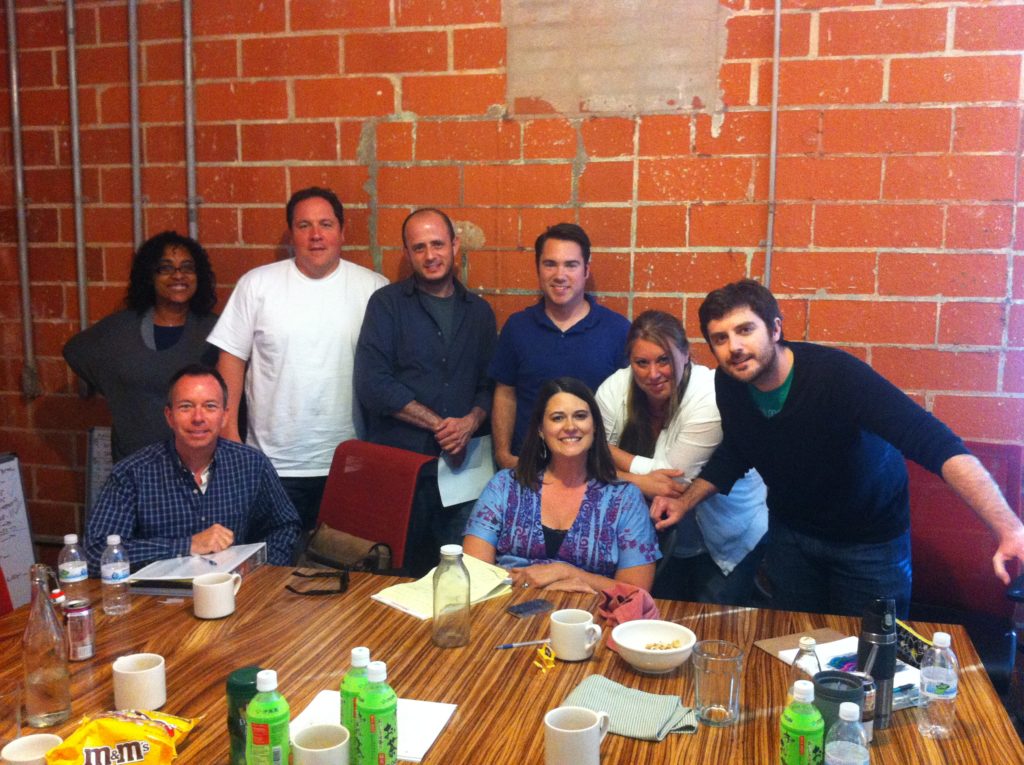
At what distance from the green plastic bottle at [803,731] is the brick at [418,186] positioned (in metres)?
2.63

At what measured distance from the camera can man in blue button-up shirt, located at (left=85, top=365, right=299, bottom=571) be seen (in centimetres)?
254

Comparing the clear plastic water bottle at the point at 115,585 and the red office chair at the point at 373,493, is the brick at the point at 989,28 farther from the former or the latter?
the clear plastic water bottle at the point at 115,585

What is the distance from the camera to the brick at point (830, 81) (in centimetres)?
319

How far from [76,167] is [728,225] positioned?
2677 millimetres

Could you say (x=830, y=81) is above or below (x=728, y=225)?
above

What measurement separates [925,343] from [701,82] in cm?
119

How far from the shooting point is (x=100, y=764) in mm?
1416

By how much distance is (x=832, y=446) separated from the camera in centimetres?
240

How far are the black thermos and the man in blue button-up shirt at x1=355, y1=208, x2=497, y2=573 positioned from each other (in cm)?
188

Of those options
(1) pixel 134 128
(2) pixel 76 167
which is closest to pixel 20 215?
(2) pixel 76 167

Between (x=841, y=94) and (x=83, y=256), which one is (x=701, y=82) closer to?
(x=841, y=94)

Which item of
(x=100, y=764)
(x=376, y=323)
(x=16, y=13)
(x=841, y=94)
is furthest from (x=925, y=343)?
(x=16, y=13)

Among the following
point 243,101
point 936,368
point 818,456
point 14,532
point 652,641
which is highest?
point 243,101

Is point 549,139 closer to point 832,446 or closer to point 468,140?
point 468,140
